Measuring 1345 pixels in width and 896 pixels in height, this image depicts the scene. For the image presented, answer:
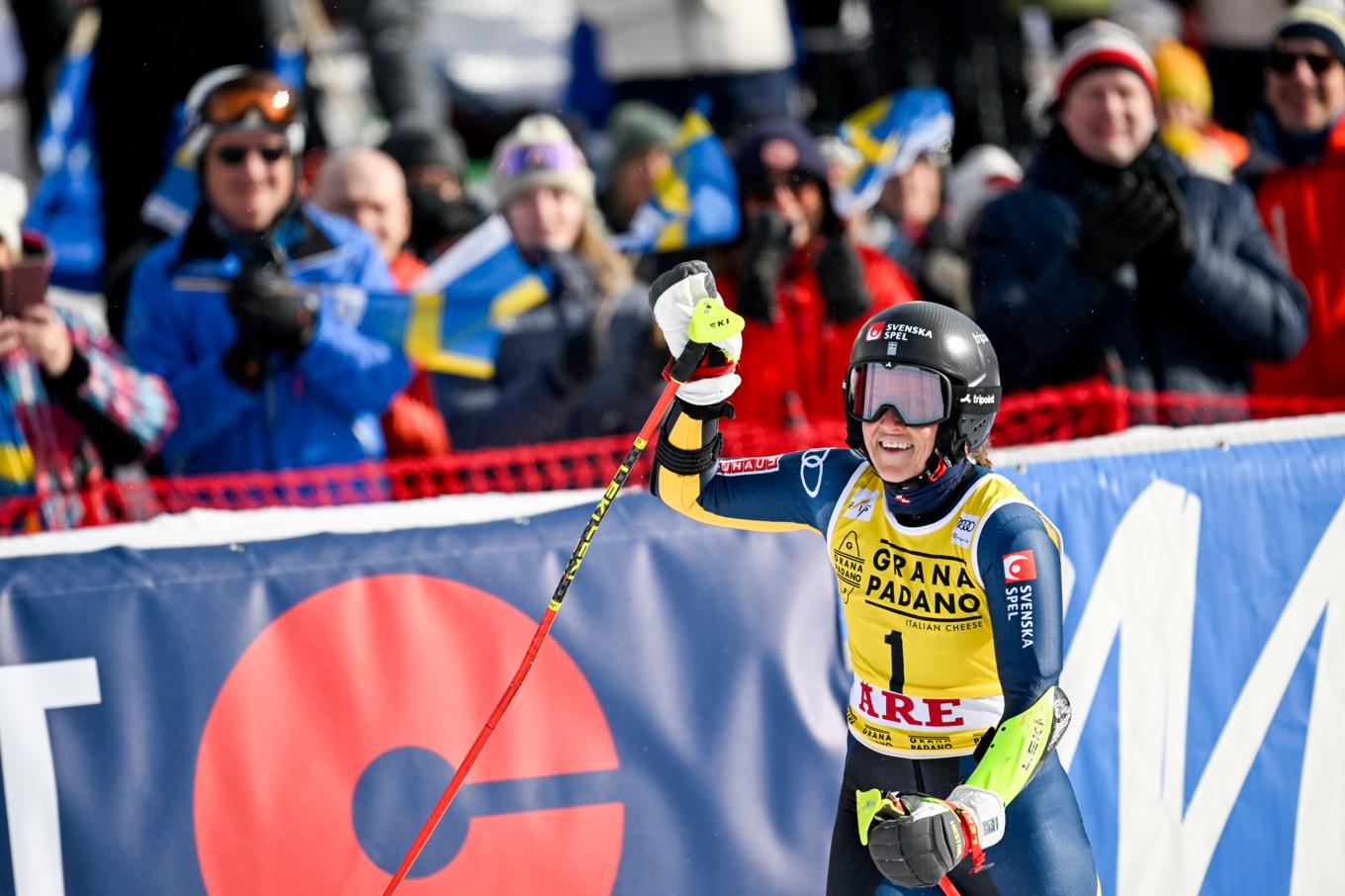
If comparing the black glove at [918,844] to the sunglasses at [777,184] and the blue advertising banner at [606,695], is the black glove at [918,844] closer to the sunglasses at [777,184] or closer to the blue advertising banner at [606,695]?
the blue advertising banner at [606,695]

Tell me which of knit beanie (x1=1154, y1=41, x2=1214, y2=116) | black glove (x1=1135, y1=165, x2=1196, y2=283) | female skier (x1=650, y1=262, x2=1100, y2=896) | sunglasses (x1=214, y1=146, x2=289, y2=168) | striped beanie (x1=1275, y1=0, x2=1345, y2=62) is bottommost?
female skier (x1=650, y1=262, x2=1100, y2=896)

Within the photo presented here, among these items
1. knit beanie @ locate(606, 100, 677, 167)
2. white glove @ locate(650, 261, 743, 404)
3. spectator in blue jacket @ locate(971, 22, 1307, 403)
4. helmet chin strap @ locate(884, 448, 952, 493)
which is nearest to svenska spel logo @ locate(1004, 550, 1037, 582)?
helmet chin strap @ locate(884, 448, 952, 493)

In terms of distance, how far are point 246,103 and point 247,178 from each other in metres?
0.28

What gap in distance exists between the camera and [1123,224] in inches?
230

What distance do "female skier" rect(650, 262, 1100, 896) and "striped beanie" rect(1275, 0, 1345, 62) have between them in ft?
11.7

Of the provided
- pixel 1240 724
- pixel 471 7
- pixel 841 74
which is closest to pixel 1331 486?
pixel 1240 724

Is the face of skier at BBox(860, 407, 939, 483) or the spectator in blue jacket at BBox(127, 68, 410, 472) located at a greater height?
the spectator in blue jacket at BBox(127, 68, 410, 472)

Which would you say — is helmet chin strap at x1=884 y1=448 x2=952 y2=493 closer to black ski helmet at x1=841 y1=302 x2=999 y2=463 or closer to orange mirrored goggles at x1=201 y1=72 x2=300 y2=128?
black ski helmet at x1=841 y1=302 x2=999 y2=463

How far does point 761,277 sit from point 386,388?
151cm

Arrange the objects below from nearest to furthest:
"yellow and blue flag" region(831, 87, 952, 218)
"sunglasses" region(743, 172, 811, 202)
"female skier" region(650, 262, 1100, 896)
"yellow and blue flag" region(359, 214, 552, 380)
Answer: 1. "female skier" region(650, 262, 1100, 896)
2. "yellow and blue flag" region(359, 214, 552, 380)
3. "sunglasses" region(743, 172, 811, 202)
4. "yellow and blue flag" region(831, 87, 952, 218)

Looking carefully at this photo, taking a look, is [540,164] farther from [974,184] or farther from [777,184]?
[974,184]

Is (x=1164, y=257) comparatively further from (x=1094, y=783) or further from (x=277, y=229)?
(x=277, y=229)

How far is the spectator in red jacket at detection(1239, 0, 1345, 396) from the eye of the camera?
6574mm

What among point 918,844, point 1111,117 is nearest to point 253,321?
point 918,844
